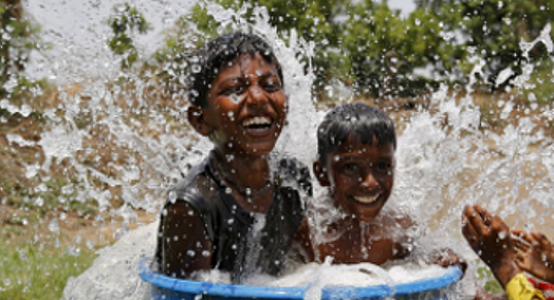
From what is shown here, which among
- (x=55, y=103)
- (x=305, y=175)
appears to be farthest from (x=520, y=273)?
(x=55, y=103)

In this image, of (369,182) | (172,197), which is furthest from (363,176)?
(172,197)

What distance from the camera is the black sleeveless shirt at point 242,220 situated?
2.15 meters

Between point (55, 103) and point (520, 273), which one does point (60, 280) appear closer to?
point (520, 273)

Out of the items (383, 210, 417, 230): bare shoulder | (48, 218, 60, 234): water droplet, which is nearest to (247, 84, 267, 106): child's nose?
(383, 210, 417, 230): bare shoulder

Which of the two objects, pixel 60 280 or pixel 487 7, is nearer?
pixel 60 280

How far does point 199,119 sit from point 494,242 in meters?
1.20

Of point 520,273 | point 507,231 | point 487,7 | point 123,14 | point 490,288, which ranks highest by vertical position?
point 487,7

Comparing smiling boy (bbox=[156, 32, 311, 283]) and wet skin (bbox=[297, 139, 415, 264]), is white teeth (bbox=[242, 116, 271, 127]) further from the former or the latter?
wet skin (bbox=[297, 139, 415, 264])

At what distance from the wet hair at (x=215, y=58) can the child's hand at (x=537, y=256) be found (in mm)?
1226

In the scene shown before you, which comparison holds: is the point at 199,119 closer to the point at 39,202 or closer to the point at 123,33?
the point at 123,33

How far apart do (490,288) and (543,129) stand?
6.70 meters

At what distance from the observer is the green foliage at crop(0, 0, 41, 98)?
7719 mm

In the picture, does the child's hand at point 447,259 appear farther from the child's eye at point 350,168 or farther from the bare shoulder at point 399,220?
the child's eye at point 350,168

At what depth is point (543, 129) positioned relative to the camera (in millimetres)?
9680
